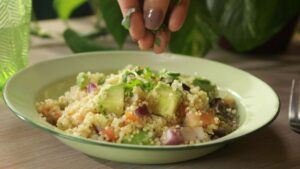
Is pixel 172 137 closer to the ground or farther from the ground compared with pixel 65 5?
closer to the ground

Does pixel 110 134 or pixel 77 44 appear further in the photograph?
pixel 77 44

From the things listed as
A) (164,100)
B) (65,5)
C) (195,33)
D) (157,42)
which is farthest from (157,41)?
(65,5)

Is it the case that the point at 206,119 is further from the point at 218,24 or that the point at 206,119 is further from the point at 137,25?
the point at 218,24

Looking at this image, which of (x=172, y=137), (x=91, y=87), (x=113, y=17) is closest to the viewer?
(x=172, y=137)

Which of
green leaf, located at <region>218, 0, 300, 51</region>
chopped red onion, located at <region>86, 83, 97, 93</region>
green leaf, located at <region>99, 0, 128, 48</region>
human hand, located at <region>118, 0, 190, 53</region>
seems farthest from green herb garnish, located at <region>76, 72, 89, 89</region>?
green leaf, located at <region>218, 0, 300, 51</region>

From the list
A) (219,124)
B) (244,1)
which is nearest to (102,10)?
(244,1)

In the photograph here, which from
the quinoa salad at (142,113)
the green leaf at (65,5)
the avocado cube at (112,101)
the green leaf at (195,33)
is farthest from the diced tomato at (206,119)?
the green leaf at (65,5)
